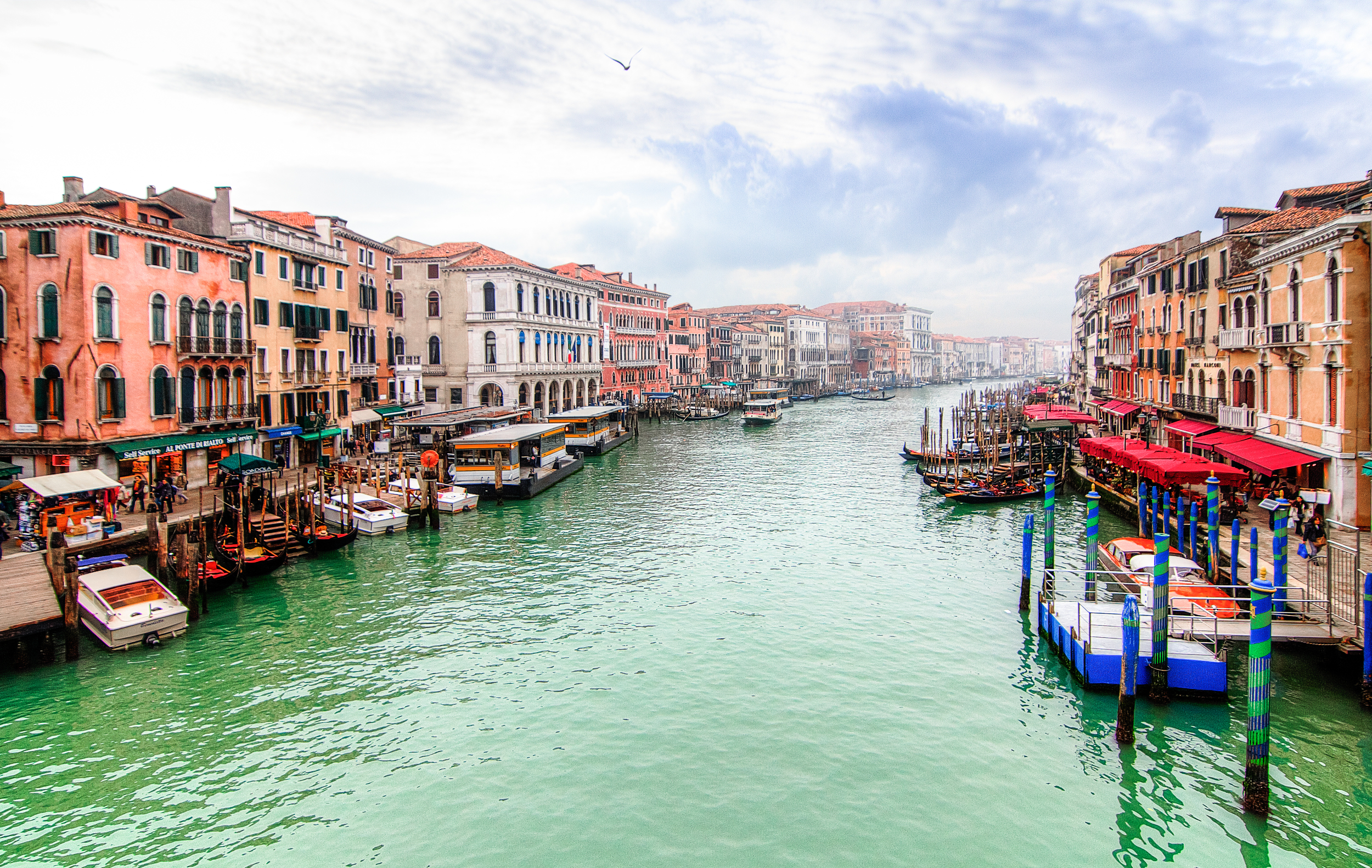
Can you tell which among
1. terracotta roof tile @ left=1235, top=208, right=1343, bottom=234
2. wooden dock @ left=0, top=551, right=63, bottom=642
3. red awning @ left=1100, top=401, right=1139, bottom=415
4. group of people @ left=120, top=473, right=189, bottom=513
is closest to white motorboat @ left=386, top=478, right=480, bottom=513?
group of people @ left=120, top=473, right=189, bottom=513

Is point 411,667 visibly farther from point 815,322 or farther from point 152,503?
point 815,322

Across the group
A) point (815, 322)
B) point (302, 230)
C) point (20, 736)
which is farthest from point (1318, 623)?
point (815, 322)

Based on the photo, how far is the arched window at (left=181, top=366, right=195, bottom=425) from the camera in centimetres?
2553

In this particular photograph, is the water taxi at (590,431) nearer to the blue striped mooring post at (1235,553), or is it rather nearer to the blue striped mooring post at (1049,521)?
the blue striped mooring post at (1049,521)

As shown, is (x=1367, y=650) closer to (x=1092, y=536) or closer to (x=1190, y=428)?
(x=1092, y=536)

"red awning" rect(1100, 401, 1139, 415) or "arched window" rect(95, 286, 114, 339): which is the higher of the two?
"arched window" rect(95, 286, 114, 339)

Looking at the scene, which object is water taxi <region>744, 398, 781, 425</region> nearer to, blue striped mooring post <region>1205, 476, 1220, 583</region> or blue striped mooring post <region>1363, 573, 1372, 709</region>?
blue striped mooring post <region>1205, 476, 1220, 583</region>

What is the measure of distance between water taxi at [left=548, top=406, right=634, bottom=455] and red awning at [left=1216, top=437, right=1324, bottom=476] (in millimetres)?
29565

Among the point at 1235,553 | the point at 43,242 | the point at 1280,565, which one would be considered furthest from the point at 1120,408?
the point at 43,242

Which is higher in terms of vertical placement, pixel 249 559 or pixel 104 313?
pixel 104 313

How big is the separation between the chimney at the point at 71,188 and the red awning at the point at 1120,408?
40994 mm

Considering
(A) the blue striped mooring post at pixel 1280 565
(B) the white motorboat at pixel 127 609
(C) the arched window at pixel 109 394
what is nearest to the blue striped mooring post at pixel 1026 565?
(A) the blue striped mooring post at pixel 1280 565

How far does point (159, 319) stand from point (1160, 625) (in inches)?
1065

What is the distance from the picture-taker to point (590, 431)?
46.8 m
